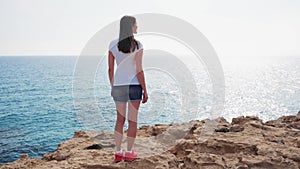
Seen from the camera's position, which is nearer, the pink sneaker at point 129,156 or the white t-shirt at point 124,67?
the white t-shirt at point 124,67

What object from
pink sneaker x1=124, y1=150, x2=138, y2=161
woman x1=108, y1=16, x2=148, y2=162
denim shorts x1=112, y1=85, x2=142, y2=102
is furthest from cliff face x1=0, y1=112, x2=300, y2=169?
denim shorts x1=112, y1=85, x2=142, y2=102

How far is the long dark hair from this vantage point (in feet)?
16.5

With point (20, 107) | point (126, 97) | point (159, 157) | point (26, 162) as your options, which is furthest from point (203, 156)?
point (20, 107)

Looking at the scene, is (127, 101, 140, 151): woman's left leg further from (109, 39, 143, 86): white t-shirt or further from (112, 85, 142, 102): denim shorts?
(109, 39, 143, 86): white t-shirt

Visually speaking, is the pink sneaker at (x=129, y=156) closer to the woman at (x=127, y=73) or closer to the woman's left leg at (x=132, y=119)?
the woman at (x=127, y=73)

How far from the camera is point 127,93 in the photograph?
17.1 feet

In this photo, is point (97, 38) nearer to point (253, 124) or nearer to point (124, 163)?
point (124, 163)

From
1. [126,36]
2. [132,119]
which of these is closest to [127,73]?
[126,36]

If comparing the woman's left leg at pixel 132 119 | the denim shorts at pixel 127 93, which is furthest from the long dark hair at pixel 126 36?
the woman's left leg at pixel 132 119

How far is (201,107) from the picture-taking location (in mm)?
42875

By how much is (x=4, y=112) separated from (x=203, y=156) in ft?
137

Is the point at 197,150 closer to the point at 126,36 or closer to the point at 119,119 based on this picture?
the point at 119,119

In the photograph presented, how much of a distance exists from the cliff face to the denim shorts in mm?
1137

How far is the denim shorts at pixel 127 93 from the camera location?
5195mm
